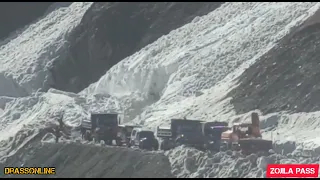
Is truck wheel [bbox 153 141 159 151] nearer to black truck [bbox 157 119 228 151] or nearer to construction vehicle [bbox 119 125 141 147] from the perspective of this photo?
black truck [bbox 157 119 228 151]

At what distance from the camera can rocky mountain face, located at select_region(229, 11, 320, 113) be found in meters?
42.1

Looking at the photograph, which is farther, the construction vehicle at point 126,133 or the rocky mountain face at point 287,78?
the rocky mountain face at point 287,78

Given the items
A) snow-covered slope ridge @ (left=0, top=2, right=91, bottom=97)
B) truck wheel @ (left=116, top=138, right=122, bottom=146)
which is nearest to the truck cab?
truck wheel @ (left=116, top=138, right=122, bottom=146)

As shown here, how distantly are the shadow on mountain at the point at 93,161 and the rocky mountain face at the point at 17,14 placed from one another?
113ft

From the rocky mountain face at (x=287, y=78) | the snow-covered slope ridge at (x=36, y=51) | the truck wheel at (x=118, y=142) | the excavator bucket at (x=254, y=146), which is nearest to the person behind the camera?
the excavator bucket at (x=254, y=146)

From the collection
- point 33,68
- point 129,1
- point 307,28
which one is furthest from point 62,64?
point 307,28

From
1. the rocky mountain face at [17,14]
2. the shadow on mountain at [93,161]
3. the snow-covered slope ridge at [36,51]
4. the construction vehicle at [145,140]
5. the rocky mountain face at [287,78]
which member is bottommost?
the shadow on mountain at [93,161]

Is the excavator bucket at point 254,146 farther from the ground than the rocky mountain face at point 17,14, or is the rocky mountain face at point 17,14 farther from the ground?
the rocky mountain face at point 17,14

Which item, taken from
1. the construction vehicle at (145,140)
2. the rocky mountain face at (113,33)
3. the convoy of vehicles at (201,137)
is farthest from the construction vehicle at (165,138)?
the rocky mountain face at (113,33)

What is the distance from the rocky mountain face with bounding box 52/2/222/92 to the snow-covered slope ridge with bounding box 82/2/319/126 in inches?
111

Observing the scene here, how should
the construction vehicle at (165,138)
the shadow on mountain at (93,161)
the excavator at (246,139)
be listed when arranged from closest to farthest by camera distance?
the shadow on mountain at (93,161) < the excavator at (246,139) < the construction vehicle at (165,138)

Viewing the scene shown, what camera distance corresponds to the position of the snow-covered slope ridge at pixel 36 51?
6113cm

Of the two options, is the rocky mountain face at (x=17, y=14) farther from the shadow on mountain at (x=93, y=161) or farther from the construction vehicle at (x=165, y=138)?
the construction vehicle at (x=165, y=138)

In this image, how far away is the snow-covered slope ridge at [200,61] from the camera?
156 ft
